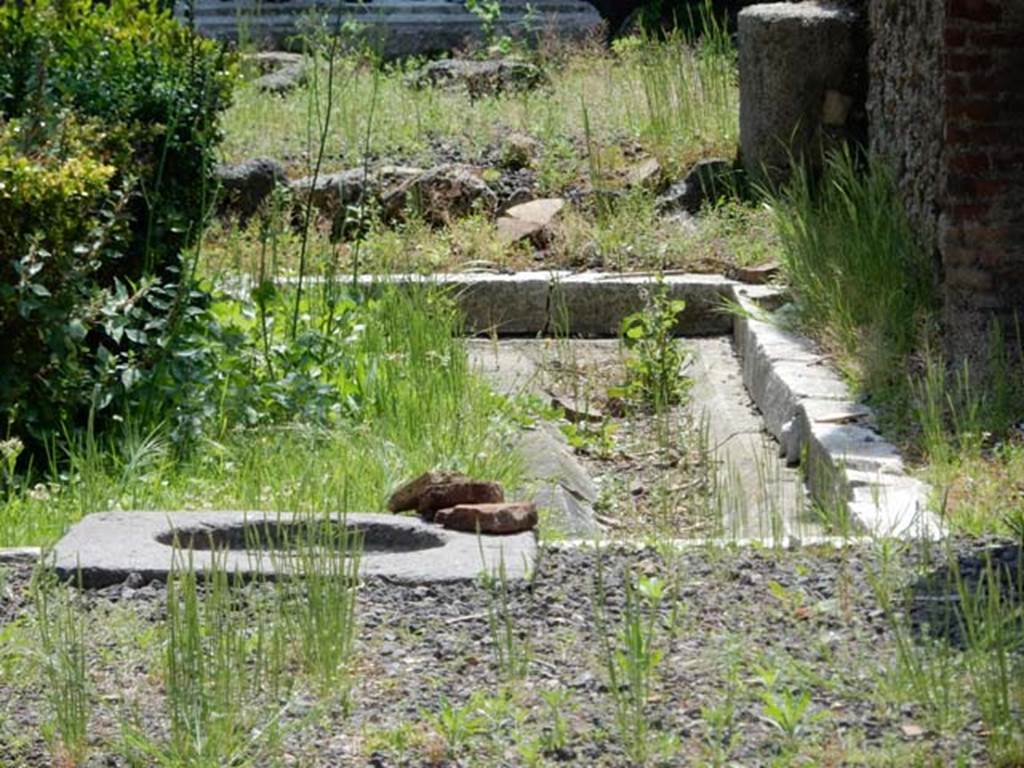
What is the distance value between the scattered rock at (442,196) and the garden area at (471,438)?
2 cm

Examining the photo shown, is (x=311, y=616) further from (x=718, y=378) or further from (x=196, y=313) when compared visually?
(x=718, y=378)

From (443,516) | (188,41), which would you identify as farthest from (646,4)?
(443,516)

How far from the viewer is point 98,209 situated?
677 centimetres

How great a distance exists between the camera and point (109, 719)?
3859 millimetres

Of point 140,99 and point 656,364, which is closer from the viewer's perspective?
point 140,99

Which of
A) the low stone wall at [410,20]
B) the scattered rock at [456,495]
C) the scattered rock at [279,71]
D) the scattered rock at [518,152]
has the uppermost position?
the low stone wall at [410,20]

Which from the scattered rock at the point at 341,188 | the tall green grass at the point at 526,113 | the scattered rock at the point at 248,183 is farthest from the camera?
the tall green grass at the point at 526,113

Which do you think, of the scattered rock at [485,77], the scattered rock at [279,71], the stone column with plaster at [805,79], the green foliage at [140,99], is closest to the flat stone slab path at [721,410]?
the stone column with plaster at [805,79]

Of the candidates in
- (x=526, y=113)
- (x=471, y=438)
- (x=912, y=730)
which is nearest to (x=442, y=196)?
(x=526, y=113)

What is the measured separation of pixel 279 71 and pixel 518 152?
307cm

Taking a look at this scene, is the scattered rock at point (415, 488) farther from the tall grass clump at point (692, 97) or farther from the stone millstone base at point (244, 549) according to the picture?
the tall grass clump at point (692, 97)

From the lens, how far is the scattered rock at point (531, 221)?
9727 mm

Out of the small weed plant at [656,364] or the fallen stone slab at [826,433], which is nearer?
the fallen stone slab at [826,433]

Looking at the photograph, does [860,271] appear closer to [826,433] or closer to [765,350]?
[765,350]
